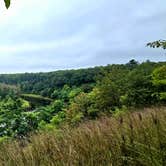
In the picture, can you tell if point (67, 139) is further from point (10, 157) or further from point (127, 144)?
point (127, 144)

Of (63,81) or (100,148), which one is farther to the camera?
(63,81)

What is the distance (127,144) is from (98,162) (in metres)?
0.33

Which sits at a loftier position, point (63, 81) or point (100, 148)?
point (100, 148)

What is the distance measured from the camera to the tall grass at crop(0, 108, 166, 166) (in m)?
3.38

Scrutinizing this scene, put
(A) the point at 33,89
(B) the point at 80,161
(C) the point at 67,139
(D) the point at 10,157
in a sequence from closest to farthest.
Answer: (B) the point at 80,161 → (D) the point at 10,157 → (C) the point at 67,139 → (A) the point at 33,89

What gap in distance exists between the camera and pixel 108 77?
3916 cm

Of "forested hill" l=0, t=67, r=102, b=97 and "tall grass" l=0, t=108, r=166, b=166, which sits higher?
"tall grass" l=0, t=108, r=166, b=166

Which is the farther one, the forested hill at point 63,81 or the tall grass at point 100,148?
the forested hill at point 63,81

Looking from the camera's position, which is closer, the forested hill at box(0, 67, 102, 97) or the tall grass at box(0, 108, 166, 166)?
the tall grass at box(0, 108, 166, 166)

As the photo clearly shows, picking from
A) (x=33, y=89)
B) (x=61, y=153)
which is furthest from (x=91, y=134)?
(x=33, y=89)

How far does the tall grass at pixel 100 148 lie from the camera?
3377 mm

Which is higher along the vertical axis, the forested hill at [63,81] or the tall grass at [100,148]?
the tall grass at [100,148]

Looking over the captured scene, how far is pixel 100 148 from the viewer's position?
3750mm

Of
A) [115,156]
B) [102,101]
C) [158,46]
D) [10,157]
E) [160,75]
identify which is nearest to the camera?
[115,156]
